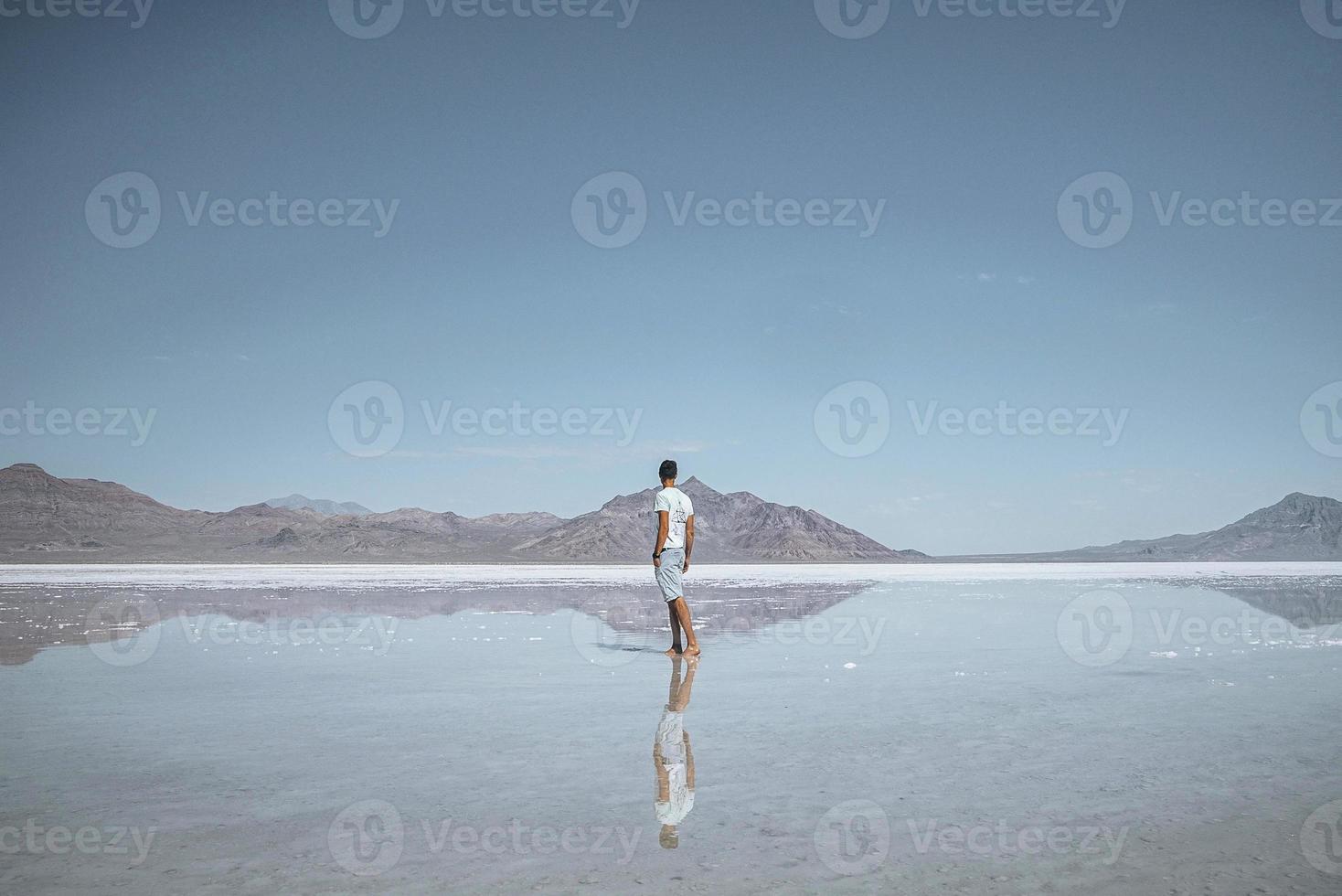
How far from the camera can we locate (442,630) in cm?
1335

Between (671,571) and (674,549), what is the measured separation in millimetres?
287

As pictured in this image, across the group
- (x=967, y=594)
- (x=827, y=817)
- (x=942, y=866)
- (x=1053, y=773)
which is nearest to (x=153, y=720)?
(x=827, y=817)

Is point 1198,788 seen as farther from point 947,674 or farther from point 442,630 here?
→ point 442,630

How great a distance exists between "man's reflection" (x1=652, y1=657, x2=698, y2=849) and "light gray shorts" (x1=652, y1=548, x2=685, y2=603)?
9.15 ft

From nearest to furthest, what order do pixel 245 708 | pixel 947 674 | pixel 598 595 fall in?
1. pixel 245 708
2. pixel 947 674
3. pixel 598 595

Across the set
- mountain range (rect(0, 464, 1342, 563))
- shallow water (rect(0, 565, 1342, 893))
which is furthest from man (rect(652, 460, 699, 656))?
mountain range (rect(0, 464, 1342, 563))

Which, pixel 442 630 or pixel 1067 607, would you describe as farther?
pixel 1067 607

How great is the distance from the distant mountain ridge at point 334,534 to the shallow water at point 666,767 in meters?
106

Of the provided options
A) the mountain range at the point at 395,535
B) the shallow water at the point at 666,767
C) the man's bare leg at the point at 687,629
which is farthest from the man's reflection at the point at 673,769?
the mountain range at the point at 395,535

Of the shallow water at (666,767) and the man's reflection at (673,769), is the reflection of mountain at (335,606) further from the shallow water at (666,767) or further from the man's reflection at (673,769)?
the man's reflection at (673,769)

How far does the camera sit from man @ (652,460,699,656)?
10133 millimetres

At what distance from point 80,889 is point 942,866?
3.32 m

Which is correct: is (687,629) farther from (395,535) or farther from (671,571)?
(395,535)

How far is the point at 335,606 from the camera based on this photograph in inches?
742
